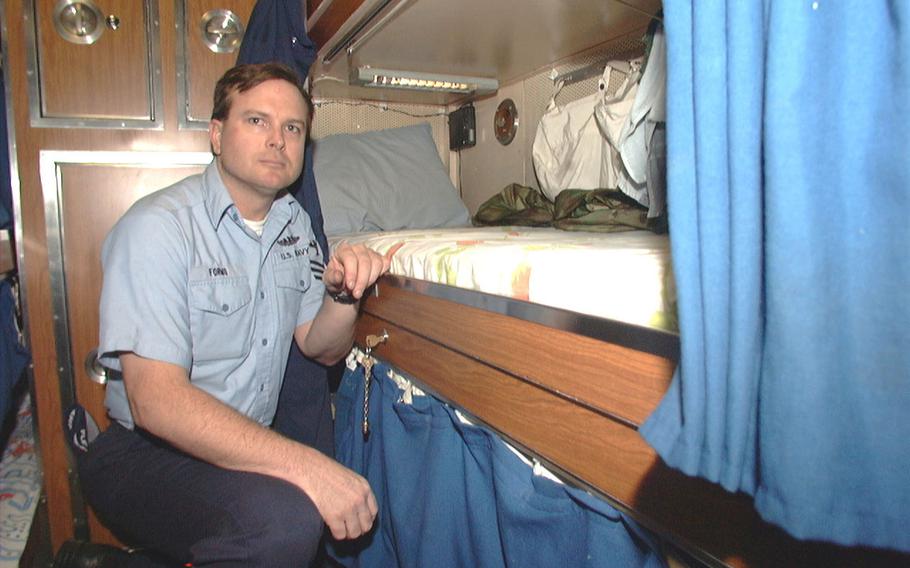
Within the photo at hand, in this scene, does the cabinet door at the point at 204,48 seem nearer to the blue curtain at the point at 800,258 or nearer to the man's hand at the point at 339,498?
the man's hand at the point at 339,498

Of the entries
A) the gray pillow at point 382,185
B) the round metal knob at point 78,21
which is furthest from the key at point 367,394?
the round metal knob at point 78,21

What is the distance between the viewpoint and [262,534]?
92 centimetres

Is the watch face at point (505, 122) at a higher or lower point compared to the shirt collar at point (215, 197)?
higher

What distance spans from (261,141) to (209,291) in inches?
15.7

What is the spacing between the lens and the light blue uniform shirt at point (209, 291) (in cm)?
102

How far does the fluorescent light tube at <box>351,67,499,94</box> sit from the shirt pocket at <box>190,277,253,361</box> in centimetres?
105

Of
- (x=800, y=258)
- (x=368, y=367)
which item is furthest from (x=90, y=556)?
(x=800, y=258)

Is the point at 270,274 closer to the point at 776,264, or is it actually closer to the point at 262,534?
the point at 262,534

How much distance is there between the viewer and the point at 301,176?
1556 mm

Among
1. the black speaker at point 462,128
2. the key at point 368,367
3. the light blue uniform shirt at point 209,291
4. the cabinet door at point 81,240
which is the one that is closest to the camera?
the light blue uniform shirt at point 209,291

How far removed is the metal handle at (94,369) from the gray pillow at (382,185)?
0.86 meters

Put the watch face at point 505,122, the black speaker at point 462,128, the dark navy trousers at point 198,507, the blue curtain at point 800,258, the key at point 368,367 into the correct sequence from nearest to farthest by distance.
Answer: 1. the blue curtain at point 800,258
2. the dark navy trousers at point 198,507
3. the key at point 368,367
4. the watch face at point 505,122
5. the black speaker at point 462,128

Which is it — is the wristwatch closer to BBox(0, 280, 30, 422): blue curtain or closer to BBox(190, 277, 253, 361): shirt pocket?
BBox(190, 277, 253, 361): shirt pocket

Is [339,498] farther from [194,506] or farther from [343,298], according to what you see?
[343,298]
